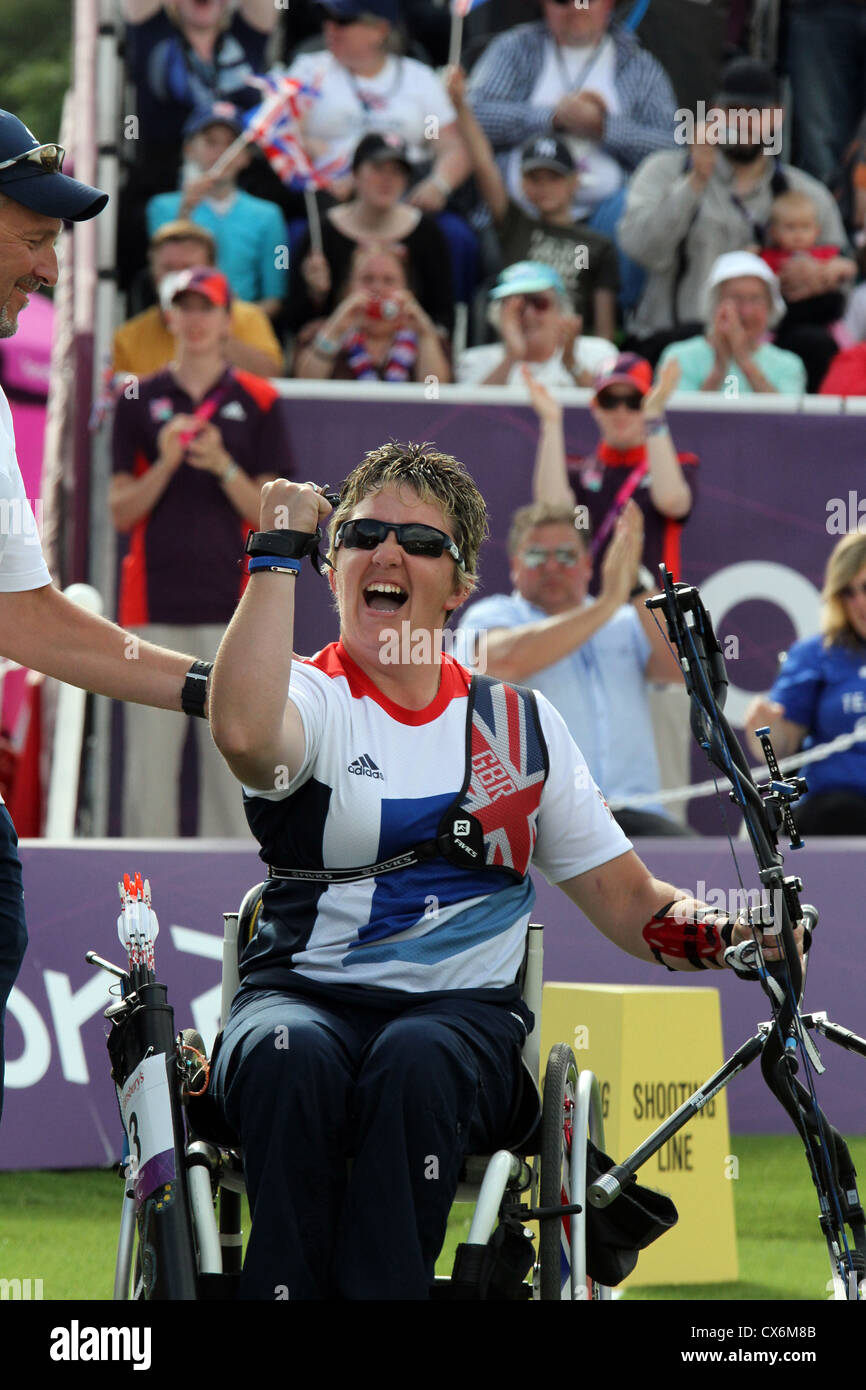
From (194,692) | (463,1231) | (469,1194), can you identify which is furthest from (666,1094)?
(194,692)

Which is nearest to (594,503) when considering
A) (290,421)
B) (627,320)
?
(290,421)

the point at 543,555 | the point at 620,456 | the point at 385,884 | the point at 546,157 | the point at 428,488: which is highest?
the point at 546,157

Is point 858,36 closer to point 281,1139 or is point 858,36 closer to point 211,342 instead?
point 211,342

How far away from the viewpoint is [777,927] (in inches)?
120

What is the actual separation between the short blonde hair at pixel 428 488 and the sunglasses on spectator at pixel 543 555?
3191 mm

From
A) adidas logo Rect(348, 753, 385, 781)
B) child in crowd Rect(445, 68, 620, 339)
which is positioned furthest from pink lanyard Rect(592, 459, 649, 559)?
adidas logo Rect(348, 753, 385, 781)

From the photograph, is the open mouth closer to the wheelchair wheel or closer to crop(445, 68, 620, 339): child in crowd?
the wheelchair wheel

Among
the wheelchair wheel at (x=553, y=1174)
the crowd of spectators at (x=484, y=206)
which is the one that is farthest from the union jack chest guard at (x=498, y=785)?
the crowd of spectators at (x=484, y=206)

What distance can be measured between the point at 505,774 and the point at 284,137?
19.7 feet

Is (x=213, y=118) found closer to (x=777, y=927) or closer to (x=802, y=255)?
(x=802, y=255)

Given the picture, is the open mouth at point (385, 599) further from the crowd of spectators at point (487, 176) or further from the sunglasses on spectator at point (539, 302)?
the crowd of spectators at point (487, 176)

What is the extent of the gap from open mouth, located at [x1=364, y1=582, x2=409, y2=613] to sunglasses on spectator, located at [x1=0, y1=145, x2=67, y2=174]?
871mm

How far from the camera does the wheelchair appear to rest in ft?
9.33

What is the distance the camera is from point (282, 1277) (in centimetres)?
276
